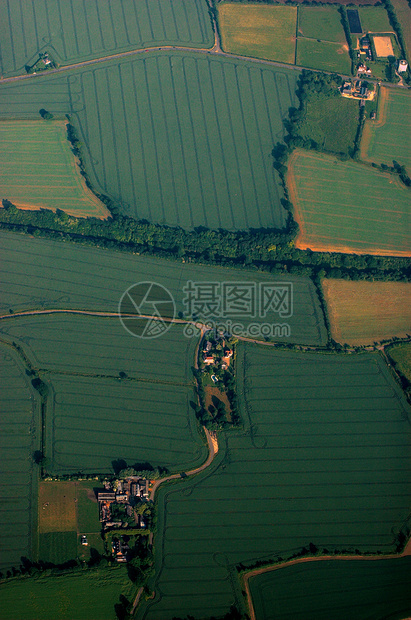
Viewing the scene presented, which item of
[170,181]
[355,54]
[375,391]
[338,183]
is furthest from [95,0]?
[375,391]

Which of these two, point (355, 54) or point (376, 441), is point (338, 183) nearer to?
point (355, 54)

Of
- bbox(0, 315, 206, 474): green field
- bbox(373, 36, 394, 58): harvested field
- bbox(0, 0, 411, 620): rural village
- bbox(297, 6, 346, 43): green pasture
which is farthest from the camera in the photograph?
bbox(297, 6, 346, 43): green pasture

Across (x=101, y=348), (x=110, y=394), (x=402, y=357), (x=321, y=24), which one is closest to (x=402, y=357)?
(x=402, y=357)

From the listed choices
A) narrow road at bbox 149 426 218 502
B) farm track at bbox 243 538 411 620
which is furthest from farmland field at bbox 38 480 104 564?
farm track at bbox 243 538 411 620

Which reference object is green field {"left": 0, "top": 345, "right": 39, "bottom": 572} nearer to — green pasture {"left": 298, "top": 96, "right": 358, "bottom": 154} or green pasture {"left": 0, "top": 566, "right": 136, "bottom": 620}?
green pasture {"left": 0, "top": 566, "right": 136, "bottom": 620}

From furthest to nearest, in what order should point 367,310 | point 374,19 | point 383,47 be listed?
1. point 374,19
2. point 383,47
3. point 367,310

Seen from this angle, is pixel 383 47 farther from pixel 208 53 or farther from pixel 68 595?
pixel 68 595
